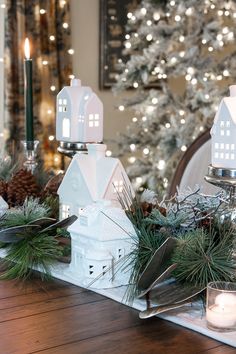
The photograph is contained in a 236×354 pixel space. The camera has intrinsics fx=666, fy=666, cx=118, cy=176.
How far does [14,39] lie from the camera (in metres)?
4.23

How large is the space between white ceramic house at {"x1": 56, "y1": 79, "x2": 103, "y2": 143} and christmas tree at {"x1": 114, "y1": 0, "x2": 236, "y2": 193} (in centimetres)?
240

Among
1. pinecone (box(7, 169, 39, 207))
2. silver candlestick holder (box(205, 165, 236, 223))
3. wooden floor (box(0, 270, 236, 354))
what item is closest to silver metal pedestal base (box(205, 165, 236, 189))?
silver candlestick holder (box(205, 165, 236, 223))

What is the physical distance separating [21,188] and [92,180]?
319 mm

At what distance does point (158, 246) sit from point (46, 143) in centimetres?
339

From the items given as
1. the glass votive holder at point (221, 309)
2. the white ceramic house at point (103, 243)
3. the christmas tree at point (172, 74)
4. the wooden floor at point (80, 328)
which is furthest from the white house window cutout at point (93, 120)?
the christmas tree at point (172, 74)

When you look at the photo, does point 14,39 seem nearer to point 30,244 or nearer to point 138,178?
point 138,178

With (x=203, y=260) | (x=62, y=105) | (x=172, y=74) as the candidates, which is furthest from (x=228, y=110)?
(x=172, y=74)

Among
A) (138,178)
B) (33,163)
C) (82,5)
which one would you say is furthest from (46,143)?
(33,163)

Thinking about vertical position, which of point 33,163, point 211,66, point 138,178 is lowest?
point 138,178

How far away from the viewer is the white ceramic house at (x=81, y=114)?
1600 millimetres

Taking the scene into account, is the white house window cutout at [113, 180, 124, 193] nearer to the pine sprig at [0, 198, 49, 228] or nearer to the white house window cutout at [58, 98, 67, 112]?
the pine sprig at [0, 198, 49, 228]

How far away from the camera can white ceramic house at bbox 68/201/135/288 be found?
1.18 metres

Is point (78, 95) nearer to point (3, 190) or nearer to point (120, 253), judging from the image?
point (3, 190)

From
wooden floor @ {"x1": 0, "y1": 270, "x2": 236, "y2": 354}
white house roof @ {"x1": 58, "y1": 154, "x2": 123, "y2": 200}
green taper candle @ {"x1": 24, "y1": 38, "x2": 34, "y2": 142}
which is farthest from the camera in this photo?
green taper candle @ {"x1": 24, "y1": 38, "x2": 34, "y2": 142}
